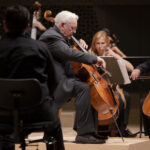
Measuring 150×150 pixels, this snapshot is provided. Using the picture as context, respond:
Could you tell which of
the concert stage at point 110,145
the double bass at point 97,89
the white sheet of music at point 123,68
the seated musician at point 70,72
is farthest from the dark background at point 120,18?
the concert stage at point 110,145

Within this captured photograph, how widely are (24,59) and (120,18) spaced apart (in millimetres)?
4235

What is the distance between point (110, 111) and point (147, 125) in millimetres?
818

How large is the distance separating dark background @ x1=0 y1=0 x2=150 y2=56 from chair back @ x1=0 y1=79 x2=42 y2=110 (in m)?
3.97

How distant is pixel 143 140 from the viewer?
3801 millimetres

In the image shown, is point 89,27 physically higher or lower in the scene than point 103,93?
higher

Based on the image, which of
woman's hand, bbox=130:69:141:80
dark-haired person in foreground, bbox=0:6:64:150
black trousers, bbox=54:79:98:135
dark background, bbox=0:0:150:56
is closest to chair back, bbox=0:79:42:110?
dark-haired person in foreground, bbox=0:6:64:150

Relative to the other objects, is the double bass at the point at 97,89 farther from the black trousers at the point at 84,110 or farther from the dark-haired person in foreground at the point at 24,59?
the dark-haired person in foreground at the point at 24,59

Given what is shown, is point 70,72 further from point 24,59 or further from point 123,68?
point 24,59

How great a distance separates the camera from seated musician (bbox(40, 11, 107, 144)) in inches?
133

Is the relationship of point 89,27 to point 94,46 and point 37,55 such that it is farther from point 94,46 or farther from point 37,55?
point 37,55

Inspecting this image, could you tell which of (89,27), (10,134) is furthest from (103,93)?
(89,27)

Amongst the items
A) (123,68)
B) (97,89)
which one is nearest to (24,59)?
(97,89)

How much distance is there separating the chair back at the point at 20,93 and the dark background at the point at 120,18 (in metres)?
3.97

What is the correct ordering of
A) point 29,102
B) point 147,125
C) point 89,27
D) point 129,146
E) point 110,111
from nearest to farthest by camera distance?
1. point 29,102
2. point 129,146
3. point 110,111
4. point 147,125
5. point 89,27
